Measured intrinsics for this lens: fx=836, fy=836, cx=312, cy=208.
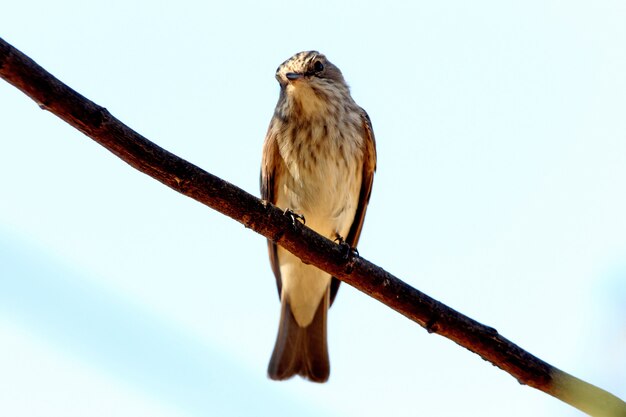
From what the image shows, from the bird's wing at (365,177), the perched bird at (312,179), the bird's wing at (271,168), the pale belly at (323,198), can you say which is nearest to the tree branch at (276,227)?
the perched bird at (312,179)

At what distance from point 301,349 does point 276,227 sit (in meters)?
2.93

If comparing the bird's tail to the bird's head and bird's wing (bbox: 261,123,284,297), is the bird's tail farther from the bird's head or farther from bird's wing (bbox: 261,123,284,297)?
the bird's head

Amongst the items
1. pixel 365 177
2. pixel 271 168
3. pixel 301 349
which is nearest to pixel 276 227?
pixel 271 168

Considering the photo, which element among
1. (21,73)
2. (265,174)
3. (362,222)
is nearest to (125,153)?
(21,73)

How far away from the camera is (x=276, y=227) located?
4.33 meters

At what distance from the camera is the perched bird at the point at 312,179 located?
6.31 metres

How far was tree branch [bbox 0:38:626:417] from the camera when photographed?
11.4 feet

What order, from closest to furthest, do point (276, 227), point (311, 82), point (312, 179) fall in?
1. point (276, 227)
2. point (312, 179)
3. point (311, 82)

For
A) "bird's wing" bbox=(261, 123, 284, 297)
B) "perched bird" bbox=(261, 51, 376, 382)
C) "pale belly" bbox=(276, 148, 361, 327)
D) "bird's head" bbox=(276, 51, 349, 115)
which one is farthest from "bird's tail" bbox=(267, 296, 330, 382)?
"bird's head" bbox=(276, 51, 349, 115)

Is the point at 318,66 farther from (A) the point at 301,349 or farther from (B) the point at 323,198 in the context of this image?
(A) the point at 301,349

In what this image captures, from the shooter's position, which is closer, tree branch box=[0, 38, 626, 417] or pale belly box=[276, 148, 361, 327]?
tree branch box=[0, 38, 626, 417]

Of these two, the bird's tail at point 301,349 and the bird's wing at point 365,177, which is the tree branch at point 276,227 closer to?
the bird's wing at point 365,177

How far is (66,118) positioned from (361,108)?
3739mm

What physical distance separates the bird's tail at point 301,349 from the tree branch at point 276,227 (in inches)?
98.0
